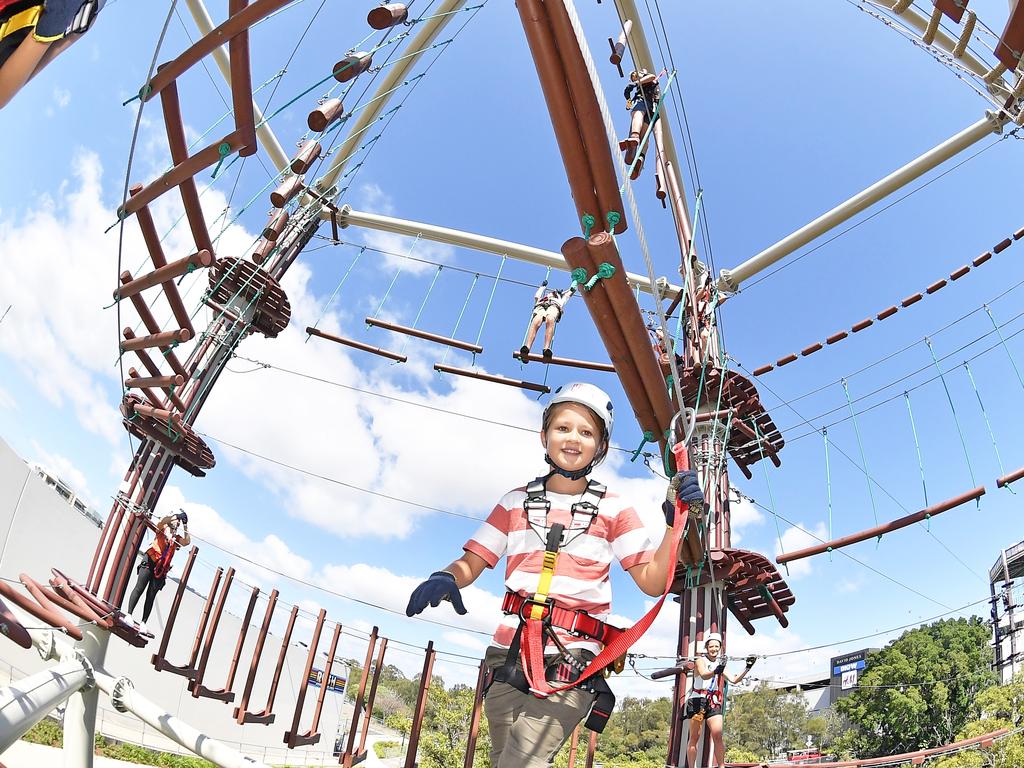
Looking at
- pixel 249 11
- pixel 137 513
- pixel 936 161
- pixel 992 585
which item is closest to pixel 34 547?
pixel 137 513

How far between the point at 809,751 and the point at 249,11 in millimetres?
43606

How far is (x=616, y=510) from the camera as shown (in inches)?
105

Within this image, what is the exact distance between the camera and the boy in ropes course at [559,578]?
2.25 meters

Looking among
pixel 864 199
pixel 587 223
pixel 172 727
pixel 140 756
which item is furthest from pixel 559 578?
pixel 140 756

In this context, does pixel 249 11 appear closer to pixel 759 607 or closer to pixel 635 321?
pixel 635 321

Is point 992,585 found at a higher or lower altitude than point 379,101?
higher

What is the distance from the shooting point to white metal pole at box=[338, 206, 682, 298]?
11.8m

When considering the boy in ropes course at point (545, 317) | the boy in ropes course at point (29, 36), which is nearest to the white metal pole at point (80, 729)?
the boy in ropes course at point (29, 36)

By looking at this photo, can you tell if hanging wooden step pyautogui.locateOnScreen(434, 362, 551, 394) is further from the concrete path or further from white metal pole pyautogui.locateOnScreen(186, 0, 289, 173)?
the concrete path

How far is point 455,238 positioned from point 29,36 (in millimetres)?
11110

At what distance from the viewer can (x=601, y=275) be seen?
370cm

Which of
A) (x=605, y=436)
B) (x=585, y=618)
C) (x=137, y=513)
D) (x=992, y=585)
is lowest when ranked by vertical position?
(x=585, y=618)

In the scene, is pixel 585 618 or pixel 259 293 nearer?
pixel 585 618

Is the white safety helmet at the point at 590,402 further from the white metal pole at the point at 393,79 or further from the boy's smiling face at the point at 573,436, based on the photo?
the white metal pole at the point at 393,79
